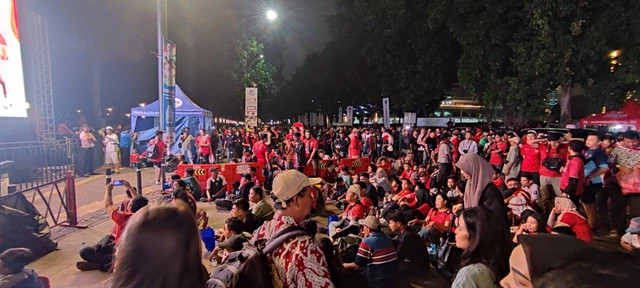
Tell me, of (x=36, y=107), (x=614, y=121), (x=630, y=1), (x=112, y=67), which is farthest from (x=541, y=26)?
(x=112, y=67)

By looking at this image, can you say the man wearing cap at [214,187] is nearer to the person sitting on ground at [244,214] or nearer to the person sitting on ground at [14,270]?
the person sitting on ground at [244,214]

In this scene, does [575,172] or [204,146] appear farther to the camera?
[204,146]

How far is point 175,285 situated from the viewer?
4.79ft

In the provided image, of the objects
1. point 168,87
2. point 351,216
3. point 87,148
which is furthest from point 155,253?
point 87,148

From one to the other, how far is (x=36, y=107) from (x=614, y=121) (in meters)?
25.4

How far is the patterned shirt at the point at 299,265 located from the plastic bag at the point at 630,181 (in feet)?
20.8

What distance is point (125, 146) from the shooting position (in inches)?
627

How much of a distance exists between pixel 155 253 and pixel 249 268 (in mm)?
493

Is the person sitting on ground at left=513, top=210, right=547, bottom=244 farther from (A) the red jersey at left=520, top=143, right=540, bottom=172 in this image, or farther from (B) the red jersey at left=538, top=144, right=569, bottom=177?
(A) the red jersey at left=520, top=143, right=540, bottom=172

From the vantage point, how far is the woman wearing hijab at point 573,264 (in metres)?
1.01

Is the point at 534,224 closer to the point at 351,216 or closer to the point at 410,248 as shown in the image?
the point at 410,248

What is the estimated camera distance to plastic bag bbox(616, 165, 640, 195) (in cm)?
596

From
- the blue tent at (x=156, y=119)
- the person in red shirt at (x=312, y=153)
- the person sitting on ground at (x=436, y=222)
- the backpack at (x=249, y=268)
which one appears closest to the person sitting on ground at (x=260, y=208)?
the person sitting on ground at (x=436, y=222)

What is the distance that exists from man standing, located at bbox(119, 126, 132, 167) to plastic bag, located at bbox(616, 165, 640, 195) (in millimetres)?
16261
